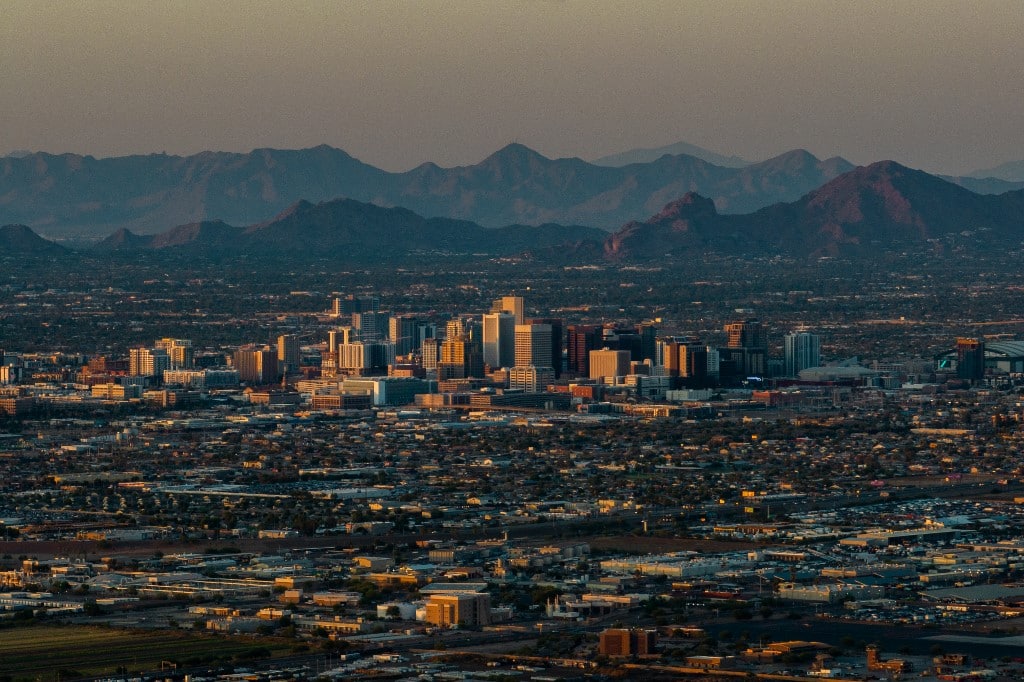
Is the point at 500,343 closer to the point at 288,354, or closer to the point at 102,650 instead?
the point at 288,354

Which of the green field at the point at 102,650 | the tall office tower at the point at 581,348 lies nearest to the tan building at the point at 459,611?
the green field at the point at 102,650

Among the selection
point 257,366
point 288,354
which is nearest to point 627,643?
point 257,366

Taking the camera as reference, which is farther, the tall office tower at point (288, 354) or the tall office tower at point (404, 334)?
the tall office tower at point (404, 334)

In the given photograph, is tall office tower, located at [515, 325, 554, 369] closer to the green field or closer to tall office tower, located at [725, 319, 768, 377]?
tall office tower, located at [725, 319, 768, 377]

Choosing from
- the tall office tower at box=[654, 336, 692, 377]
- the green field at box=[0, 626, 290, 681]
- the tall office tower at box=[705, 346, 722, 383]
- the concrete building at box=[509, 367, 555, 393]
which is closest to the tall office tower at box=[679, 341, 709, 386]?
the tall office tower at box=[654, 336, 692, 377]

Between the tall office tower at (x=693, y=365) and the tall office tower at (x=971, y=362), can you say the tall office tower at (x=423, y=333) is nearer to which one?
the tall office tower at (x=693, y=365)
